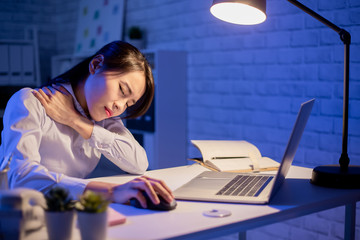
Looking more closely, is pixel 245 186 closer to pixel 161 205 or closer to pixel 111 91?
pixel 161 205

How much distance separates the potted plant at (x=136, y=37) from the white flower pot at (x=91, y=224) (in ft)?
9.16

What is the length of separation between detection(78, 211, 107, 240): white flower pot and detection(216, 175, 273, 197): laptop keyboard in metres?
0.50

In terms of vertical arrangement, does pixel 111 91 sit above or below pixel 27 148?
above

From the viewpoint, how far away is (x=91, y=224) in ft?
2.65

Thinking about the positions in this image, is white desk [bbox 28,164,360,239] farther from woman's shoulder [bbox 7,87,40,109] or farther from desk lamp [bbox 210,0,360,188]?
woman's shoulder [bbox 7,87,40,109]

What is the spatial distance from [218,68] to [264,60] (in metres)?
0.40

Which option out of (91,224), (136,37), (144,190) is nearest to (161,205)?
(144,190)

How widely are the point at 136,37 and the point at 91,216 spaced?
112 inches

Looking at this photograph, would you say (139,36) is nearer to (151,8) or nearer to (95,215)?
(151,8)

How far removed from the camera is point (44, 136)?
1.45 m

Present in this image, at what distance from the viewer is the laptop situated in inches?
45.8

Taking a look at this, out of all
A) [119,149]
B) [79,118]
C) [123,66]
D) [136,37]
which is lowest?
[119,149]

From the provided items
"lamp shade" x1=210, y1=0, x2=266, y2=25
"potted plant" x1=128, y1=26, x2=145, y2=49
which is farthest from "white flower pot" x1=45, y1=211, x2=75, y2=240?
"potted plant" x1=128, y1=26, x2=145, y2=49

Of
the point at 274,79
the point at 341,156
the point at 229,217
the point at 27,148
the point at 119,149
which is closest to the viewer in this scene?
the point at 229,217
